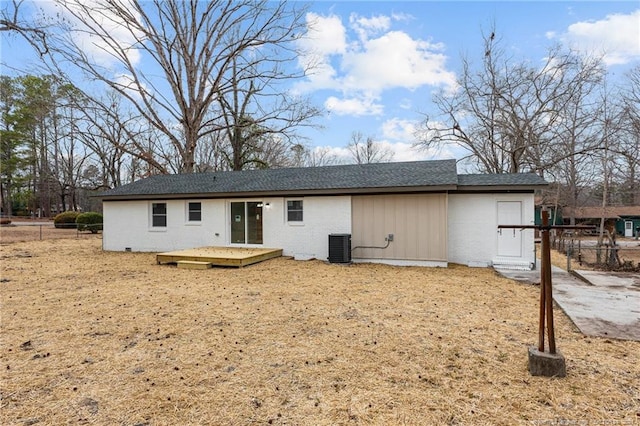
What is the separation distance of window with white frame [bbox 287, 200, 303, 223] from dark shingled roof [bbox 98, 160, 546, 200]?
1.73ft

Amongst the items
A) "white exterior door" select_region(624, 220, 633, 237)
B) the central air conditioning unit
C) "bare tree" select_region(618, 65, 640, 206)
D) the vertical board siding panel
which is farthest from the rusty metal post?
"white exterior door" select_region(624, 220, 633, 237)

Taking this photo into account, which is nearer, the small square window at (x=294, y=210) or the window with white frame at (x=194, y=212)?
the small square window at (x=294, y=210)

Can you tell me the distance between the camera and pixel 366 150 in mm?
35281

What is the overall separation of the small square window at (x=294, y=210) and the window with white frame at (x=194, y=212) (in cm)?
349

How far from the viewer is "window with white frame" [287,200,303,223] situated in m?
10.8

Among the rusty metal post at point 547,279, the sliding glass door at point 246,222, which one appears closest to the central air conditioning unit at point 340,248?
the sliding glass door at point 246,222

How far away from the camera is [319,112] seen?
2034 cm

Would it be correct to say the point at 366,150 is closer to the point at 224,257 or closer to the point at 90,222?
the point at 90,222

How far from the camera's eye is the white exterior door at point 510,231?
351 inches

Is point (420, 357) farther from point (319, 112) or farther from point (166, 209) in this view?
point (319, 112)

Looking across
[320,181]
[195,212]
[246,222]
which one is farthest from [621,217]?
[195,212]

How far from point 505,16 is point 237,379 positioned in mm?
22924

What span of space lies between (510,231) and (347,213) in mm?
4471

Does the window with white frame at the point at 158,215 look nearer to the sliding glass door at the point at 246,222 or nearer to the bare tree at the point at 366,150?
the sliding glass door at the point at 246,222
